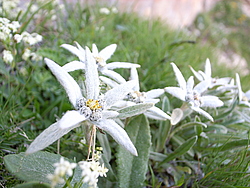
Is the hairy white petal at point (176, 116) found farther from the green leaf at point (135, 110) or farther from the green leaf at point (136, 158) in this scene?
the green leaf at point (135, 110)

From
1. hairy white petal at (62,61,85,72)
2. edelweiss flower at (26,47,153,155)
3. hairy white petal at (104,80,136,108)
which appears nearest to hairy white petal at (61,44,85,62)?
hairy white petal at (62,61,85,72)

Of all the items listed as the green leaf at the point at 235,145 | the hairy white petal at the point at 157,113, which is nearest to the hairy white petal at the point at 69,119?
the hairy white petal at the point at 157,113

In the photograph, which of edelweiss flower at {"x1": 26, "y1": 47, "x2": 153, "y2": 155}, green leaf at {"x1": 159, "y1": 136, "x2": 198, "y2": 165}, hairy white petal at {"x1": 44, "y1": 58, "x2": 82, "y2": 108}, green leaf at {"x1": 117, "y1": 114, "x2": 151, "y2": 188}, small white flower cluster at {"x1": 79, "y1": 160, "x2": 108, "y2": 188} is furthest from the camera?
green leaf at {"x1": 159, "y1": 136, "x2": 198, "y2": 165}

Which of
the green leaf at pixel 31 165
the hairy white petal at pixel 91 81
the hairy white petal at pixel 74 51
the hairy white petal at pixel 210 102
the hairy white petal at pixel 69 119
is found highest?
the hairy white petal at pixel 74 51

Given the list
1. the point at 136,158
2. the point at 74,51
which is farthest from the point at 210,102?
the point at 74,51

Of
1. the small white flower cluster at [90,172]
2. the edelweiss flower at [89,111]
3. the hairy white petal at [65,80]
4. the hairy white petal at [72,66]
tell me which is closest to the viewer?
the small white flower cluster at [90,172]

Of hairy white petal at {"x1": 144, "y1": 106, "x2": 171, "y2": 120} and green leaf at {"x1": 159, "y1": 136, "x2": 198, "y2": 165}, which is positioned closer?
hairy white petal at {"x1": 144, "y1": 106, "x2": 171, "y2": 120}

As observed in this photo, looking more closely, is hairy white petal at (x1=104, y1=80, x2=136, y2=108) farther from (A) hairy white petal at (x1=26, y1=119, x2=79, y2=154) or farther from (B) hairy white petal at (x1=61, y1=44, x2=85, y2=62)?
(B) hairy white petal at (x1=61, y1=44, x2=85, y2=62)

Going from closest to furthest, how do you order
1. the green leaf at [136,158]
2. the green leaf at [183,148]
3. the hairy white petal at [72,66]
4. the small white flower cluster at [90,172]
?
the small white flower cluster at [90,172] → the hairy white petal at [72,66] → the green leaf at [136,158] → the green leaf at [183,148]
